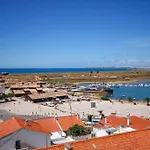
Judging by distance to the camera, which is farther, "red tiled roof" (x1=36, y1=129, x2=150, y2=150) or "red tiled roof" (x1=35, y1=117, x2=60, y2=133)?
"red tiled roof" (x1=35, y1=117, x2=60, y2=133)

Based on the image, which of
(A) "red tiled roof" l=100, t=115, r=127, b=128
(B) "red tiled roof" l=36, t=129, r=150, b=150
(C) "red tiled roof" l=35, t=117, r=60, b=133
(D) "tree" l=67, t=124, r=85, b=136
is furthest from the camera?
(A) "red tiled roof" l=100, t=115, r=127, b=128

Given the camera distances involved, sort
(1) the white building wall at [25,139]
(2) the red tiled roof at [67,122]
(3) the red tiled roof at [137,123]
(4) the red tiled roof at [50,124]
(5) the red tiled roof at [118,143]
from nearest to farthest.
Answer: (5) the red tiled roof at [118,143]
(1) the white building wall at [25,139]
(3) the red tiled roof at [137,123]
(4) the red tiled roof at [50,124]
(2) the red tiled roof at [67,122]

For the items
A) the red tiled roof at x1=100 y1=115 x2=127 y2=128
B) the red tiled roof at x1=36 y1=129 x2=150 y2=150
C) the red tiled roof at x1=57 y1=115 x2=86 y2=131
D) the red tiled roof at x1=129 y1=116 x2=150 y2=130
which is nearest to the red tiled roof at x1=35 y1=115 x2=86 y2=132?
the red tiled roof at x1=57 y1=115 x2=86 y2=131

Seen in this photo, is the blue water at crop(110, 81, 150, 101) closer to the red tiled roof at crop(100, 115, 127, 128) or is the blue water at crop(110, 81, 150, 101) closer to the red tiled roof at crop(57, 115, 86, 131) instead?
the red tiled roof at crop(100, 115, 127, 128)

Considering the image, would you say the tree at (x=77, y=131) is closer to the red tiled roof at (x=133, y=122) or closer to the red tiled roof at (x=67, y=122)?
the red tiled roof at (x=67, y=122)

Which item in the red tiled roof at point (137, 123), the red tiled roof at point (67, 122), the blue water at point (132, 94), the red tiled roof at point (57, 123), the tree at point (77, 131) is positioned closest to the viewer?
the tree at point (77, 131)

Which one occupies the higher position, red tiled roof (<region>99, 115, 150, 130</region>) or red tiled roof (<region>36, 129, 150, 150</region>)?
red tiled roof (<region>36, 129, 150, 150</region>)

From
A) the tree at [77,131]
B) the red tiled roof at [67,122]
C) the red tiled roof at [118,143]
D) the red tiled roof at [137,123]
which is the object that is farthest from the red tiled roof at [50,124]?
the red tiled roof at [118,143]
